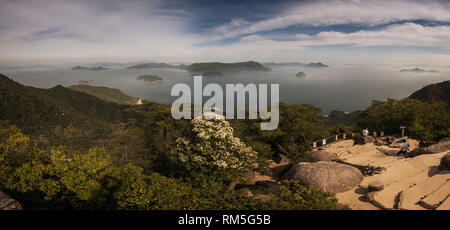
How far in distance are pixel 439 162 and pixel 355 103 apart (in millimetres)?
167670

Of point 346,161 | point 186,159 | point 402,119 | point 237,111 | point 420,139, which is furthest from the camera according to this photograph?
point 237,111

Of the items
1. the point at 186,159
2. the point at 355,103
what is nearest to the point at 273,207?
the point at 186,159

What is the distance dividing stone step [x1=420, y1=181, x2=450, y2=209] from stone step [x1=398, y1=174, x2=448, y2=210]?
0.26 m

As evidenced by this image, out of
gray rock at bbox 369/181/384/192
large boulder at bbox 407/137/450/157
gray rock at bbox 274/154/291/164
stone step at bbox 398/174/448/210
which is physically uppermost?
A: large boulder at bbox 407/137/450/157

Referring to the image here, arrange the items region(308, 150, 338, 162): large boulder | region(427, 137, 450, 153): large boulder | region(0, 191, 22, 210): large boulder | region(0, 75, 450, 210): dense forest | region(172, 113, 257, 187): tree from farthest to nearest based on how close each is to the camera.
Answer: region(308, 150, 338, 162): large boulder → region(427, 137, 450, 153): large boulder → region(172, 113, 257, 187): tree → region(0, 75, 450, 210): dense forest → region(0, 191, 22, 210): large boulder

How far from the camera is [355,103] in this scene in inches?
6393

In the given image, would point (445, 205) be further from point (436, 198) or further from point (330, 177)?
point (330, 177)

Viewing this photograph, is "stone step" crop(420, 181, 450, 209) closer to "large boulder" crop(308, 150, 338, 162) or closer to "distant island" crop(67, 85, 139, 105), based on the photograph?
"large boulder" crop(308, 150, 338, 162)

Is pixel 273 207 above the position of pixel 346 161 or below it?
above

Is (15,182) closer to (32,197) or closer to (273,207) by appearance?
(32,197)

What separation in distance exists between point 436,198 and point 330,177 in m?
4.74

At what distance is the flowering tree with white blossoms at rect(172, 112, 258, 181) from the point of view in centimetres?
1248

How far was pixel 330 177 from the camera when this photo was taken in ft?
44.9

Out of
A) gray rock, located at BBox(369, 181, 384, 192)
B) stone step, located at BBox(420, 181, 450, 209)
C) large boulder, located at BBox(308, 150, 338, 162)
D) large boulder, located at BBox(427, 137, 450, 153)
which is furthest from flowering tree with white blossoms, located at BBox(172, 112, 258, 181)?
large boulder, located at BBox(427, 137, 450, 153)
